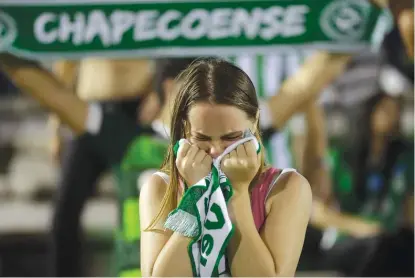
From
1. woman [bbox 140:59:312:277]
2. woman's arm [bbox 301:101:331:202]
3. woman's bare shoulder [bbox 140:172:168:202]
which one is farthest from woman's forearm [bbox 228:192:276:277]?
woman's arm [bbox 301:101:331:202]

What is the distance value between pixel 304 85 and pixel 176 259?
3.45 ft

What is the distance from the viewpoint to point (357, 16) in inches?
79.7

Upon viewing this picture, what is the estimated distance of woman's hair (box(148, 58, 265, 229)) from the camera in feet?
4.01

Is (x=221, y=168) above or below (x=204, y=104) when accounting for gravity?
below

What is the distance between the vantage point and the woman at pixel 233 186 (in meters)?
1.18

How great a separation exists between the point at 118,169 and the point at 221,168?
1.04 meters

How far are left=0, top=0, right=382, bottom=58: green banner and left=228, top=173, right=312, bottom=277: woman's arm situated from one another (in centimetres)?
81

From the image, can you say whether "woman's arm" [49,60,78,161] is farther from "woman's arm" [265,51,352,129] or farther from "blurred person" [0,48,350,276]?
"woman's arm" [265,51,352,129]

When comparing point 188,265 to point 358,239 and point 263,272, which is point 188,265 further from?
point 358,239

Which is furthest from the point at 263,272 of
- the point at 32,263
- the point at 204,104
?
the point at 32,263

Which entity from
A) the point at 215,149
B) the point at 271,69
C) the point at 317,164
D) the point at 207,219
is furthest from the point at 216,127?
the point at 317,164

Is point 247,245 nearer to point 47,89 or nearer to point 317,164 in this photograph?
point 47,89

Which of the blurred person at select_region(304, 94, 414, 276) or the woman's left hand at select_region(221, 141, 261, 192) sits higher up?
the woman's left hand at select_region(221, 141, 261, 192)

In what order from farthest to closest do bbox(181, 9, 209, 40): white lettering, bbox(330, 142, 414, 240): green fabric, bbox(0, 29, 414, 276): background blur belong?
bbox(330, 142, 414, 240): green fabric → bbox(0, 29, 414, 276): background blur → bbox(181, 9, 209, 40): white lettering
